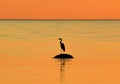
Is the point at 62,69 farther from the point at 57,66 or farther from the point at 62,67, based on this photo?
the point at 57,66

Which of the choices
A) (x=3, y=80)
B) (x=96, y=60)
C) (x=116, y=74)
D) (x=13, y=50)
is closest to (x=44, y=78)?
(x=3, y=80)

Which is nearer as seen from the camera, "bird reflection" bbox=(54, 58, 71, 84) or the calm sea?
the calm sea

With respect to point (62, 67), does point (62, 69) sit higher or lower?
lower

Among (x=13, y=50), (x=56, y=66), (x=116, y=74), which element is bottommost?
(x=116, y=74)

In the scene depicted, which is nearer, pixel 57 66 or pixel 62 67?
pixel 62 67

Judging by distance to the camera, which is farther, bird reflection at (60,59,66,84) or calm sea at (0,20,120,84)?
bird reflection at (60,59,66,84)

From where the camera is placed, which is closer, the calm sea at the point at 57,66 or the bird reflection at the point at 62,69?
the calm sea at the point at 57,66

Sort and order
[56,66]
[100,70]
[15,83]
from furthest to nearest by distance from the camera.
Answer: [56,66] → [100,70] → [15,83]

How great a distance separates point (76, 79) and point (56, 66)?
15.9ft

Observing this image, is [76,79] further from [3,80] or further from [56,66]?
[56,66]

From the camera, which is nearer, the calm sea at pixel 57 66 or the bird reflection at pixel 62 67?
the calm sea at pixel 57 66

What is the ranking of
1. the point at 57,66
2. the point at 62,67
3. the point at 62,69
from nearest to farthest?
1. the point at 62,69
2. the point at 62,67
3. the point at 57,66

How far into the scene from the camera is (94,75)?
968 inches

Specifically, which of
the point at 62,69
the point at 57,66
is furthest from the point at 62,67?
the point at 62,69
